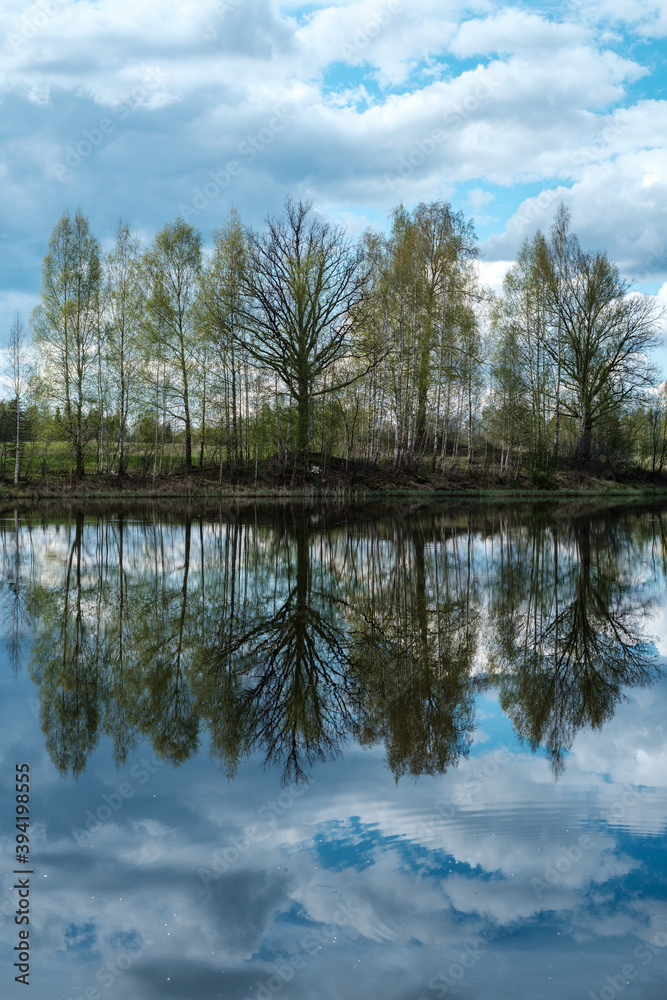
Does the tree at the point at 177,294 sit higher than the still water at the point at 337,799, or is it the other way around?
the tree at the point at 177,294

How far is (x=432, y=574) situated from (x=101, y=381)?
27.2 metres

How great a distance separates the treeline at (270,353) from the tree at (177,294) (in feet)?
0.22

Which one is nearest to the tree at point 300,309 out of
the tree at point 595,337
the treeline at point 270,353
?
the treeline at point 270,353

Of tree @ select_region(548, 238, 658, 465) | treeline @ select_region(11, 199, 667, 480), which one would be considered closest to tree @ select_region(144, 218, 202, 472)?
treeline @ select_region(11, 199, 667, 480)

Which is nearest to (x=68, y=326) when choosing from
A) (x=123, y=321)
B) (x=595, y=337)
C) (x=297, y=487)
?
(x=123, y=321)

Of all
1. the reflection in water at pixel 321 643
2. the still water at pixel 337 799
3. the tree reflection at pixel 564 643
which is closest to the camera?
the still water at pixel 337 799

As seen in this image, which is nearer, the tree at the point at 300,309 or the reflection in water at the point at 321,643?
the reflection in water at the point at 321,643

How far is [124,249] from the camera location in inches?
1340

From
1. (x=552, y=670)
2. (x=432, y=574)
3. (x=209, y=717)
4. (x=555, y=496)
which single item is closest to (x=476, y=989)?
(x=209, y=717)

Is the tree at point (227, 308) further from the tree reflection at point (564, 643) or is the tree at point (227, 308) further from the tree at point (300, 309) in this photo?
the tree reflection at point (564, 643)

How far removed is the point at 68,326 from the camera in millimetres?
32656

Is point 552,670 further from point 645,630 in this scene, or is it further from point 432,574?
point 432,574

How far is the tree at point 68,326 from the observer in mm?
32625

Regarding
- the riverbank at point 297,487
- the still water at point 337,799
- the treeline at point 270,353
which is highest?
the treeline at point 270,353
